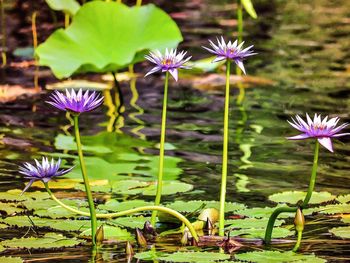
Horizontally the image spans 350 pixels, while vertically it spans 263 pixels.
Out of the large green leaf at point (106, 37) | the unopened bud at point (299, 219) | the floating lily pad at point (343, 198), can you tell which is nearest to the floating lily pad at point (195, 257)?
the unopened bud at point (299, 219)

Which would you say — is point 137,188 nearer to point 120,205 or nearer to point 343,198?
point 120,205

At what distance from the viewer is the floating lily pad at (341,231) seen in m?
1.83

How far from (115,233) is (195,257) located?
0.31 meters

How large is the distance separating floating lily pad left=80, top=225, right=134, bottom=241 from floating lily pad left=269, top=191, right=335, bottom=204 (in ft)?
1.61

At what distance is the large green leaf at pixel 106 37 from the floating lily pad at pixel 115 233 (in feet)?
6.35

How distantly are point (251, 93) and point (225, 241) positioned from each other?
248 cm

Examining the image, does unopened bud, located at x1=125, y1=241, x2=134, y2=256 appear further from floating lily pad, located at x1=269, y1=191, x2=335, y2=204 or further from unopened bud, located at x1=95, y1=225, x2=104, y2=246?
floating lily pad, located at x1=269, y1=191, x2=335, y2=204

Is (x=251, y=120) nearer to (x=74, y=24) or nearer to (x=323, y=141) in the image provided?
(x=74, y=24)

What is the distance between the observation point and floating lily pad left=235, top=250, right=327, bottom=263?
1.64 meters

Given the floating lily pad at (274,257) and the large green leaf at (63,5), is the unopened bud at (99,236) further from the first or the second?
the large green leaf at (63,5)

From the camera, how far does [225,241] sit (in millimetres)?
1802

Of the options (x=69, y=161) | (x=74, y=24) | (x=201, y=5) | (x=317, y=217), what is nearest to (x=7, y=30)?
(x=201, y=5)

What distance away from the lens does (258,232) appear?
6.14ft

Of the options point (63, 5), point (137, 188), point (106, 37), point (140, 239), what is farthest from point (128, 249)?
point (63, 5)
